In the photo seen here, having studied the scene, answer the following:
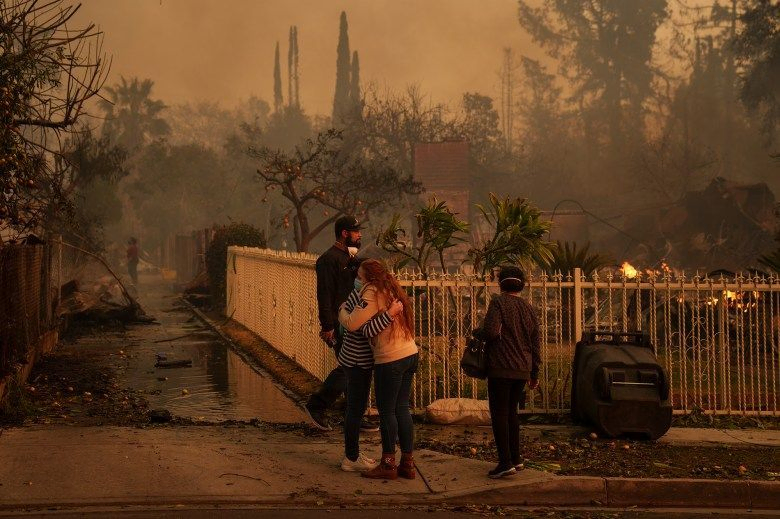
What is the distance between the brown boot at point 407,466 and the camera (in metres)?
8.12

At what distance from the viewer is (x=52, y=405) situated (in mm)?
11633

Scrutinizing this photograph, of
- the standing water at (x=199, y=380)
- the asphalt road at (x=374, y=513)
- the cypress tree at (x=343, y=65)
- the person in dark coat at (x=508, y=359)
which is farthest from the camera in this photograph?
the cypress tree at (x=343, y=65)

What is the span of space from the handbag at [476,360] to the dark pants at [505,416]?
0.13 m

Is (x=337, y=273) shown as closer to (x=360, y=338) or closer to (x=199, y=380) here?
(x=360, y=338)

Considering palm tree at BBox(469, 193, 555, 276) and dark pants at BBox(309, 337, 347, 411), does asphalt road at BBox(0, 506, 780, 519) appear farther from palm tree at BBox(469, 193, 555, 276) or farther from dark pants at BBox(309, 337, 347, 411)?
palm tree at BBox(469, 193, 555, 276)

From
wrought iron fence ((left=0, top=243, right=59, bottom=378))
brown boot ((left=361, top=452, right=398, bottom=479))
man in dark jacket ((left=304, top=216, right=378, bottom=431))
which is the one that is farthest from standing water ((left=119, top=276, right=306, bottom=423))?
brown boot ((left=361, top=452, right=398, bottom=479))

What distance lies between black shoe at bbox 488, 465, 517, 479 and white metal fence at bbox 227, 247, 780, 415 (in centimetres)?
236

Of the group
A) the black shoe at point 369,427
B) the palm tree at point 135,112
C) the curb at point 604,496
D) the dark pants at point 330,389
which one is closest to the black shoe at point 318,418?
the dark pants at point 330,389

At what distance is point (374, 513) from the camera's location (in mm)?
7309

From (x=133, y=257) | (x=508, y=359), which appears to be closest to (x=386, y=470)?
(x=508, y=359)

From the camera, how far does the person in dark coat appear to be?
8.25 metres

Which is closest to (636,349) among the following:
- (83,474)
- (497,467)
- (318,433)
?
(497,467)

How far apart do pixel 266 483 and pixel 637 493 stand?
2.85 meters

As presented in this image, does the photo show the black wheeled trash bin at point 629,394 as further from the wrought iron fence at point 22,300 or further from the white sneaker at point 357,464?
the wrought iron fence at point 22,300
